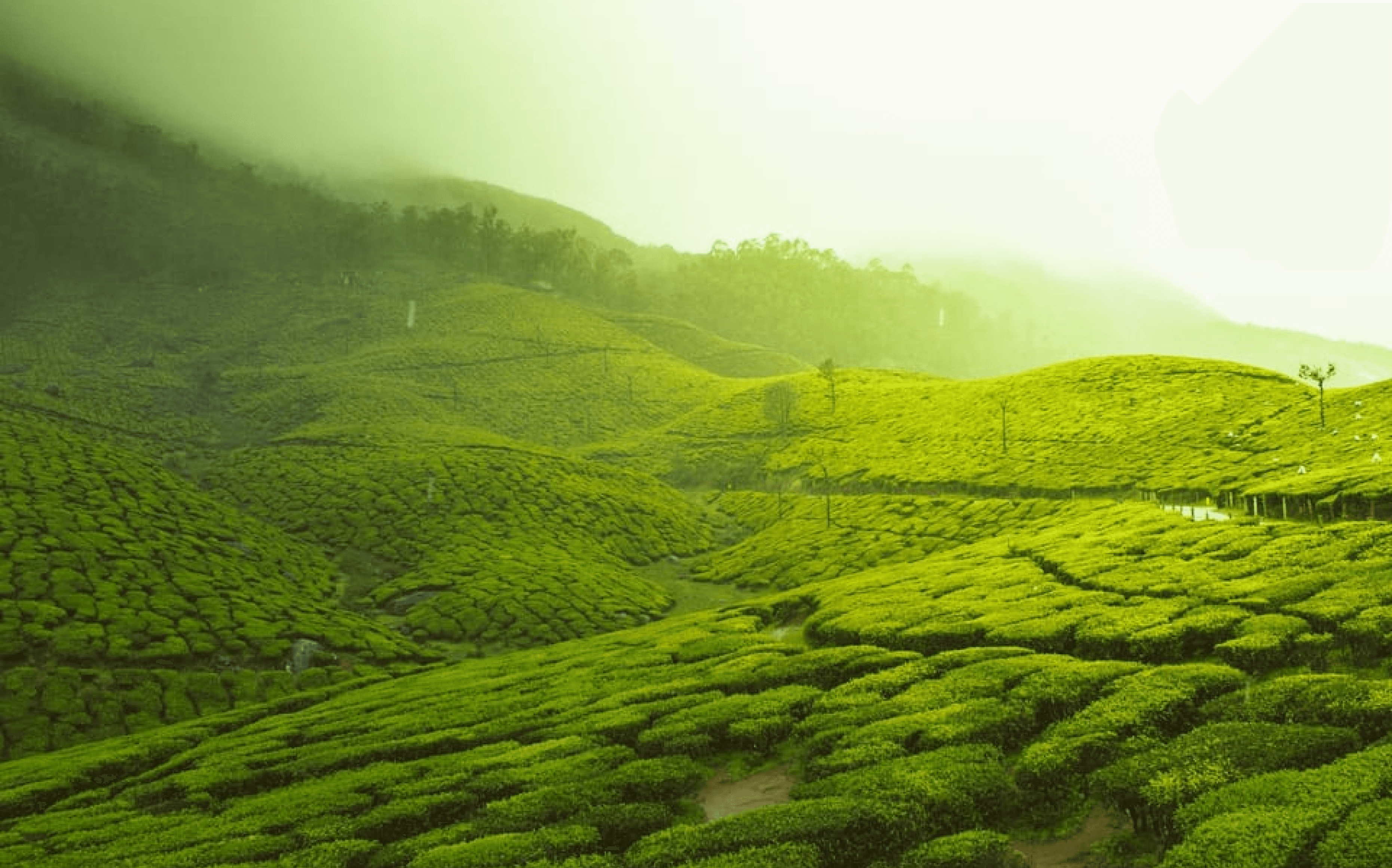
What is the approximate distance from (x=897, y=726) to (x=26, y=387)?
565 ft

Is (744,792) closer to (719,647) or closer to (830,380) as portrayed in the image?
(719,647)

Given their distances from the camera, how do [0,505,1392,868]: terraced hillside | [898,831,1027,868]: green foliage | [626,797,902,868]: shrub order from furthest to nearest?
[626,797,902,868]: shrub, [0,505,1392,868]: terraced hillside, [898,831,1027,868]: green foliage

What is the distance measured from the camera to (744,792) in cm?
2312

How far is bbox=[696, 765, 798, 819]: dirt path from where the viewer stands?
21938 mm

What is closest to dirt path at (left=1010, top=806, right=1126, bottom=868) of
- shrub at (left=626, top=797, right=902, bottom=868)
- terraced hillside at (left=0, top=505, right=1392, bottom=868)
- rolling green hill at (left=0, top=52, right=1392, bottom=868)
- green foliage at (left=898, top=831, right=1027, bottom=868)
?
rolling green hill at (left=0, top=52, right=1392, bottom=868)

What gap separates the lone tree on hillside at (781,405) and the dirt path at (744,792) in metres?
119

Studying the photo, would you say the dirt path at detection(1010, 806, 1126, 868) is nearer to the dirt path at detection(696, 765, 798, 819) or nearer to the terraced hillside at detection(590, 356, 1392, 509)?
the dirt path at detection(696, 765, 798, 819)

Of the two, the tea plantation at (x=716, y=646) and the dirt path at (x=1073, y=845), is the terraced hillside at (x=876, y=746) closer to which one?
the tea plantation at (x=716, y=646)

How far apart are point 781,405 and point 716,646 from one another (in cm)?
10777

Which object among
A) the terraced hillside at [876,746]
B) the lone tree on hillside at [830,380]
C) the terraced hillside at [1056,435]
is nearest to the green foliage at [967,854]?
the terraced hillside at [876,746]

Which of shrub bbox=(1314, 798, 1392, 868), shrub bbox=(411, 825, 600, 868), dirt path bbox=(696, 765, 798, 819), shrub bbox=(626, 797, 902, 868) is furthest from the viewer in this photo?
dirt path bbox=(696, 765, 798, 819)

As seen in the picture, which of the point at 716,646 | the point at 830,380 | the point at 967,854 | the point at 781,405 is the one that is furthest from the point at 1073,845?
the point at 830,380

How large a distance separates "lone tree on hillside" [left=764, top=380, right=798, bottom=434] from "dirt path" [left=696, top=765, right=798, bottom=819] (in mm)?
118842

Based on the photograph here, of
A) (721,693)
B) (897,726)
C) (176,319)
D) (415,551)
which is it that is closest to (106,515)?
(415,551)
